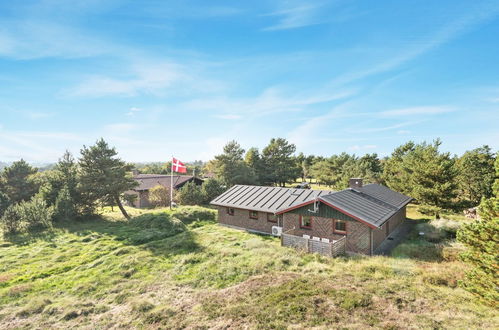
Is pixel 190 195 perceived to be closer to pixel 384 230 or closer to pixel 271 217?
pixel 271 217

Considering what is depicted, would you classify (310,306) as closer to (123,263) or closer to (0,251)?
(123,263)

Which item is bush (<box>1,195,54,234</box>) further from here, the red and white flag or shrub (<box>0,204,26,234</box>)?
the red and white flag

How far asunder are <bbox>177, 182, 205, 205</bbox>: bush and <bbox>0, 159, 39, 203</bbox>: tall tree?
67.4 ft

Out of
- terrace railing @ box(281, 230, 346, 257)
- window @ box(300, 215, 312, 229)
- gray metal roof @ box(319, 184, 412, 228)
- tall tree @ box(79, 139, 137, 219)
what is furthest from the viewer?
tall tree @ box(79, 139, 137, 219)

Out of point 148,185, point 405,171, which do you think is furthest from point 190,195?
point 405,171

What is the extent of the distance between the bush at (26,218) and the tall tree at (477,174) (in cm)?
5322

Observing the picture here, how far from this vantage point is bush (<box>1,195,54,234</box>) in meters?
24.9

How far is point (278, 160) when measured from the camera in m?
56.8

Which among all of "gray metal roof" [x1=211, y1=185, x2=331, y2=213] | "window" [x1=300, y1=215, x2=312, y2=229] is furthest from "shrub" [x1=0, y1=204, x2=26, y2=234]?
"window" [x1=300, y1=215, x2=312, y2=229]

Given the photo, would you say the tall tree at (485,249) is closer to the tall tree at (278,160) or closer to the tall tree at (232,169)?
the tall tree at (232,169)

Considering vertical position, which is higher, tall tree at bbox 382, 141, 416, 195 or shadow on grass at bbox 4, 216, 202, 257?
tall tree at bbox 382, 141, 416, 195

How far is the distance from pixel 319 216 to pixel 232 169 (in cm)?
3168

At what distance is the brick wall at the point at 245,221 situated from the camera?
912 inches

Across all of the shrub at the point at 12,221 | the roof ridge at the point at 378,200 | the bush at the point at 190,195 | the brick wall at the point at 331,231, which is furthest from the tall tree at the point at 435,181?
the shrub at the point at 12,221
